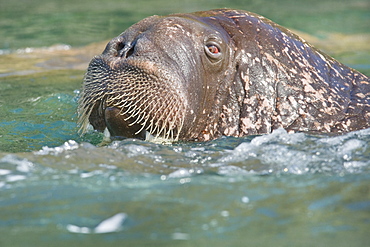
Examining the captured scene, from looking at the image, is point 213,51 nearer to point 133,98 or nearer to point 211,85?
point 211,85

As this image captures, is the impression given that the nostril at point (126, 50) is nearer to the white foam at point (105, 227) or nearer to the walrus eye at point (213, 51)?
the walrus eye at point (213, 51)

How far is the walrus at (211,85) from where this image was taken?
5.36 metres

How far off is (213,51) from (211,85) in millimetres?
321

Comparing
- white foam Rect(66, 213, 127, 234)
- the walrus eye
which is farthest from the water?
the walrus eye

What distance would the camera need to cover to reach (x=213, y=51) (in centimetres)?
565

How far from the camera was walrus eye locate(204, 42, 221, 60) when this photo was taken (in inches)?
221

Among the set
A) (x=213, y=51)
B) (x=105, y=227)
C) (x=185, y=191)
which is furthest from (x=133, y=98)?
(x=105, y=227)

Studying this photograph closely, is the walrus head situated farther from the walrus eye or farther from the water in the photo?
the water

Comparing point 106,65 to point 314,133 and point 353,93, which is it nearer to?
point 314,133

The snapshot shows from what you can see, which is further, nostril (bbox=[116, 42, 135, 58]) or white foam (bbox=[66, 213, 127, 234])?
nostril (bbox=[116, 42, 135, 58])

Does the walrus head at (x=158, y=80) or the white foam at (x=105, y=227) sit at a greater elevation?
the walrus head at (x=158, y=80)

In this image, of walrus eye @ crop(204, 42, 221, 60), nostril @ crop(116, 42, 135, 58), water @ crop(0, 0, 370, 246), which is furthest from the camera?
walrus eye @ crop(204, 42, 221, 60)

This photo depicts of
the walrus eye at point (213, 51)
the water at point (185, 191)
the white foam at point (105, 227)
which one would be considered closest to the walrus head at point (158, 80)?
the walrus eye at point (213, 51)

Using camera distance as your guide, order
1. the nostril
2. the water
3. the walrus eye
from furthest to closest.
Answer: the walrus eye, the nostril, the water
